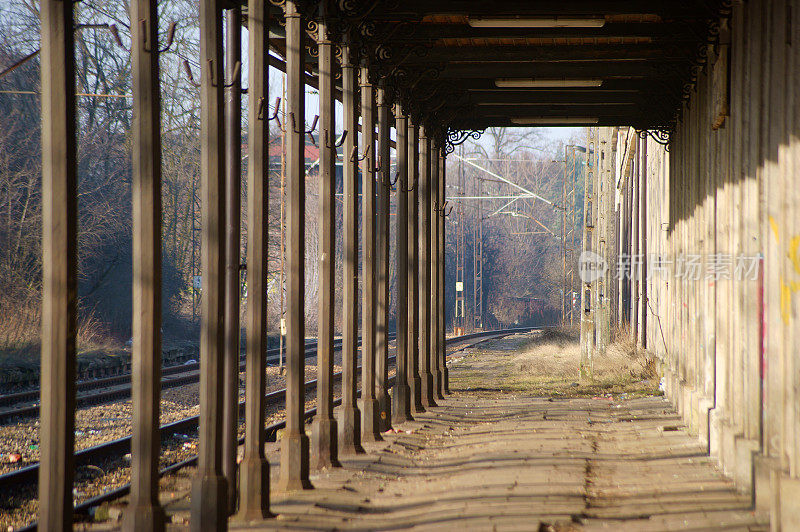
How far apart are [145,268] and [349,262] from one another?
495cm

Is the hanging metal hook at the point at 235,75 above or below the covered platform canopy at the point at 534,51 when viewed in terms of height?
below

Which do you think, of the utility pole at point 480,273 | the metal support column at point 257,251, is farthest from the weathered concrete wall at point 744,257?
the utility pole at point 480,273

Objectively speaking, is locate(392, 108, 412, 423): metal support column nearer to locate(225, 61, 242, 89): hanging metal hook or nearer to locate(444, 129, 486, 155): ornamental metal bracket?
locate(444, 129, 486, 155): ornamental metal bracket

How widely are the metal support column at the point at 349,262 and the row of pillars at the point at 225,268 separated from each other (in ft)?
0.06

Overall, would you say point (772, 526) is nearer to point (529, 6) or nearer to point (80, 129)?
point (529, 6)

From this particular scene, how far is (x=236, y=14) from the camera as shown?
7.10m

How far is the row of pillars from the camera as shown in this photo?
4.18 metres

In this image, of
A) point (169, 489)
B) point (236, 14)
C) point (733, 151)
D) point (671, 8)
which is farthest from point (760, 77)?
point (169, 489)

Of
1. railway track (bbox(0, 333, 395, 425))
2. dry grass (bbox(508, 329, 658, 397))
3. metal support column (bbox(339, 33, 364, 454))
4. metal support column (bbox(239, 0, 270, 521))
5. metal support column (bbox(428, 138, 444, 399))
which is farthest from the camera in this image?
dry grass (bbox(508, 329, 658, 397))

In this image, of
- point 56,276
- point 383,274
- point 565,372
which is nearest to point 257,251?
A: point 56,276

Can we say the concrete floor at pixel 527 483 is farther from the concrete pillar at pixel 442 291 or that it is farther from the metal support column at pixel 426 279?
the concrete pillar at pixel 442 291

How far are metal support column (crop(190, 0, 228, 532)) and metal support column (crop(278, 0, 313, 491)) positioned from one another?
1617mm

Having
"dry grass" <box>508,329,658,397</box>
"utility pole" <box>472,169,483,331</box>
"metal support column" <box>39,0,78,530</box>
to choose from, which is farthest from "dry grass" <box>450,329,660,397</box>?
"utility pole" <box>472,169,483,331</box>

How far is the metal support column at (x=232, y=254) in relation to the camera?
677 cm
